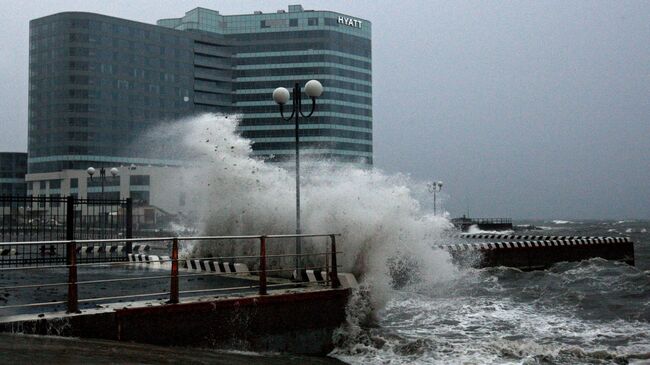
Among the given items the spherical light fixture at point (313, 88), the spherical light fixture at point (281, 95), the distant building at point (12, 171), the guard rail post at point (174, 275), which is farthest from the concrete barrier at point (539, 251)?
the distant building at point (12, 171)

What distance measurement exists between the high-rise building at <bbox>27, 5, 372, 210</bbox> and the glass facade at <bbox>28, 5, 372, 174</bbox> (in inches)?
8.0

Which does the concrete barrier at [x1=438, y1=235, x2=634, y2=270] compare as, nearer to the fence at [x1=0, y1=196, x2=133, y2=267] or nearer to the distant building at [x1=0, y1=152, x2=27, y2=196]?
the fence at [x1=0, y1=196, x2=133, y2=267]

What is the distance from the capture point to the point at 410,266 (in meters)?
18.1

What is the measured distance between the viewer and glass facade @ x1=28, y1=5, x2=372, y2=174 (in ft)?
360

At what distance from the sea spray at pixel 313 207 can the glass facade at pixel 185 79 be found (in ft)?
270

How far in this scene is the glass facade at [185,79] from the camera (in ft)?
360

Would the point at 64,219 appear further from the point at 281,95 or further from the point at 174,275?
the point at 174,275

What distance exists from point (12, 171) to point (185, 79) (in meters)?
39.8

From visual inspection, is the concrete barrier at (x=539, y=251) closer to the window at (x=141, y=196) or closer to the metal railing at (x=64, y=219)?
the metal railing at (x=64, y=219)

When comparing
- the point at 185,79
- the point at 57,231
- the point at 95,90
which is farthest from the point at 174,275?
the point at 185,79

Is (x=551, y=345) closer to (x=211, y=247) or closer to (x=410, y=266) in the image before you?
(x=410, y=266)

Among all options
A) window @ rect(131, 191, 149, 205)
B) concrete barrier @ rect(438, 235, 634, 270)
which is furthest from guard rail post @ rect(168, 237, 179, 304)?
window @ rect(131, 191, 149, 205)

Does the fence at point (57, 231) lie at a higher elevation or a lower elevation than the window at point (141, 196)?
lower

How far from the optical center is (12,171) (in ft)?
414
